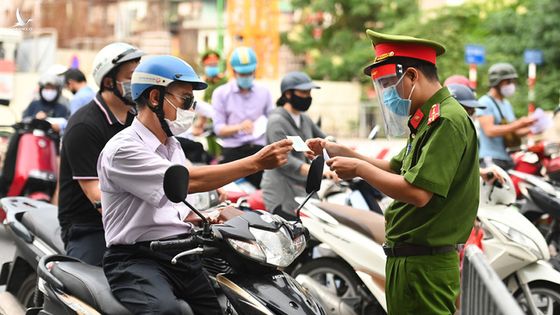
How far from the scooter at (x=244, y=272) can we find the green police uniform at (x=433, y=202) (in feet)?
1.36

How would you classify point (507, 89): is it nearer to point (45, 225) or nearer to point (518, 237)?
point (518, 237)

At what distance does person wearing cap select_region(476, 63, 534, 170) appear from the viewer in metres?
9.31

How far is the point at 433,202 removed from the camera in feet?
14.3

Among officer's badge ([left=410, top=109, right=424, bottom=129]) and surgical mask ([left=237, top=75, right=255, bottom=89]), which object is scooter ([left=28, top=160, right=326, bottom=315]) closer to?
officer's badge ([left=410, top=109, right=424, bottom=129])

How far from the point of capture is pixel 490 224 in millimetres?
6898

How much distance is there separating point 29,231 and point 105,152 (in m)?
1.69

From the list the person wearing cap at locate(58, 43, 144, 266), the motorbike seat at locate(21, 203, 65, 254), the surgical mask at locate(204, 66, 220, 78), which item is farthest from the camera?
the surgical mask at locate(204, 66, 220, 78)

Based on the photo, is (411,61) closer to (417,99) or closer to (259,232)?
(417,99)

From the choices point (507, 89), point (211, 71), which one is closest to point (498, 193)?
point (507, 89)

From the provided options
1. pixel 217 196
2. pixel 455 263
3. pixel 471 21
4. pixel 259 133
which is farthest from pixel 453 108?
pixel 471 21

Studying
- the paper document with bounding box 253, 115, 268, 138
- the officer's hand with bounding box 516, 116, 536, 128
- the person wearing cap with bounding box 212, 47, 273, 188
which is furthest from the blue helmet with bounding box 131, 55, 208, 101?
the person wearing cap with bounding box 212, 47, 273, 188

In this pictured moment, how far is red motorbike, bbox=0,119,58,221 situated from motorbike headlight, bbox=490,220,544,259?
16.5ft

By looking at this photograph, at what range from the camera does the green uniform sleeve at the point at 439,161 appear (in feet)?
13.8

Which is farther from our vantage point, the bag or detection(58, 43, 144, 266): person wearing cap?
the bag
